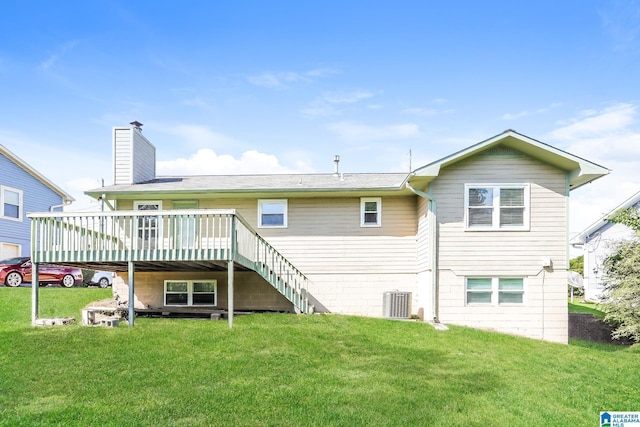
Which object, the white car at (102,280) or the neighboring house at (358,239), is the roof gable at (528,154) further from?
the white car at (102,280)

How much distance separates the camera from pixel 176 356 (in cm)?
809

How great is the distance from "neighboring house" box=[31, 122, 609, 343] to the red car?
7.03m

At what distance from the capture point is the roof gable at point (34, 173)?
22.2 metres

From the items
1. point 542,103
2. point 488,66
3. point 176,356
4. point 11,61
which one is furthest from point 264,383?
point 11,61

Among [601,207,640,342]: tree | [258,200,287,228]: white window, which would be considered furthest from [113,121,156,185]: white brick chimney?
[601,207,640,342]: tree

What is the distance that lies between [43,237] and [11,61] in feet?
26.5

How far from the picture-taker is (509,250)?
1284cm

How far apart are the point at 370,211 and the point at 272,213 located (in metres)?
3.05

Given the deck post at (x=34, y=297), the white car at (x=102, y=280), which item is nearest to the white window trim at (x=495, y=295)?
the deck post at (x=34, y=297)

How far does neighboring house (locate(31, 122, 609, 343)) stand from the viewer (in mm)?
11242

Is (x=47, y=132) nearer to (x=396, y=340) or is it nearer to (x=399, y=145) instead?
(x=399, y=145)

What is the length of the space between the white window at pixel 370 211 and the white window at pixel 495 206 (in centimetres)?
277

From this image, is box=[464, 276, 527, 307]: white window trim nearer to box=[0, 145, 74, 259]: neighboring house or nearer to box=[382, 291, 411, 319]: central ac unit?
box=[382, 291, 411, 319]: central ac unit

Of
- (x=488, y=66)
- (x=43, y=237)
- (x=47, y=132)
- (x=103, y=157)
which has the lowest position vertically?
(x=43, y=237)
